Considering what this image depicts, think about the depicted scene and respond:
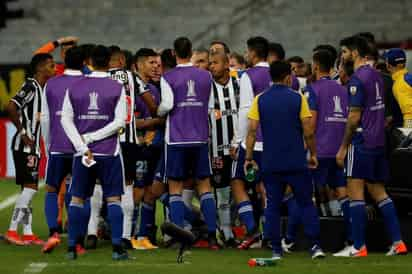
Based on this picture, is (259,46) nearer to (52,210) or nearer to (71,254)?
(52,210)

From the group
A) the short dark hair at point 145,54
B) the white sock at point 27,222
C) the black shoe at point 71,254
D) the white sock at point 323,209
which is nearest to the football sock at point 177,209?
the black shoe at point 71,254

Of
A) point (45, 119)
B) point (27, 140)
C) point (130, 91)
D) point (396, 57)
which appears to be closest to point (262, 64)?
point (130, 91)

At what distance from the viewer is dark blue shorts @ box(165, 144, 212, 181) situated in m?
14.3

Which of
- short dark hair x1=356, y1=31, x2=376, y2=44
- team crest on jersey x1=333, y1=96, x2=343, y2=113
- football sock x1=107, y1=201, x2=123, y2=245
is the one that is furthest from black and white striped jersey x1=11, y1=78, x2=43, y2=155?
short dark hair x1=356, y1=31, x2=376, y2=44

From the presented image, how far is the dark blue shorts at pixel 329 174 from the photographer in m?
14.6

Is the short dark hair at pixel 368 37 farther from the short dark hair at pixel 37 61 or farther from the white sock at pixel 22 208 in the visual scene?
the white sock at pixel 22 208

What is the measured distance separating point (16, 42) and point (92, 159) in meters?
19.2

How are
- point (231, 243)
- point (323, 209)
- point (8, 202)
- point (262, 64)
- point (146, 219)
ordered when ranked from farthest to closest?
1. point (8, 202)
2. point (323, 209)
3. point (231, 243)
4. point (146, 219)
5. point (262, 64)

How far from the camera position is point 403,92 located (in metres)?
15.2

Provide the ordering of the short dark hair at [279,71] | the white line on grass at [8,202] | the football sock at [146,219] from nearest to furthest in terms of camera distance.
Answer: the short dark hair at [279,71] < the football sock at [146,219] < the white line on grass at [8,202]

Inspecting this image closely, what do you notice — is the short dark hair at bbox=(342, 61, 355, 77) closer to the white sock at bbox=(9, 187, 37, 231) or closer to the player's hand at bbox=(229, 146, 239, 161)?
the player's hand at bbox=(229, 146, 239, 161)

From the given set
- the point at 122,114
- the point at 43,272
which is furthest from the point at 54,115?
the point at 43,272

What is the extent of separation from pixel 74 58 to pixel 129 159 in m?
1.28

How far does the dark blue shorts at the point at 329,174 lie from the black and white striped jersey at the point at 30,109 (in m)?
2.92
